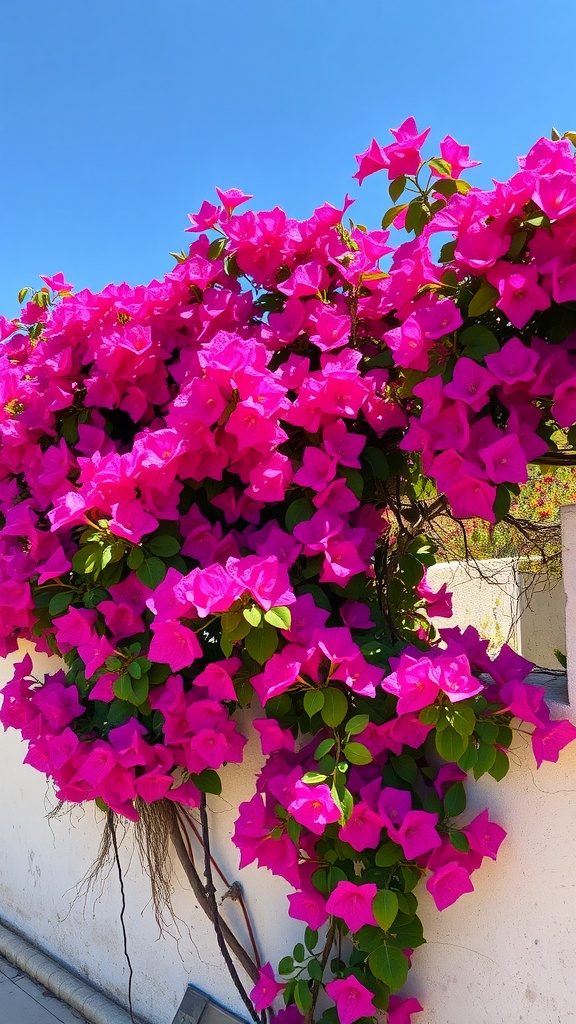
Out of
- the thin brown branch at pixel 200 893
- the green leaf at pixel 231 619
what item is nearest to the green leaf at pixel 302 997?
the thin brown branch at pixel 200 893

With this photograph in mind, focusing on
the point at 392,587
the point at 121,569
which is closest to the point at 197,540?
the point at 121,569

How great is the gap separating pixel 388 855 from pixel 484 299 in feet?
3.43

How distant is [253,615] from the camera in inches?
55.7

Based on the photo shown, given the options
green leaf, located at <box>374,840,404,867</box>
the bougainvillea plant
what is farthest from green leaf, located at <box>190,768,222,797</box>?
green leaf, located at <box>374,840,404,867</box>

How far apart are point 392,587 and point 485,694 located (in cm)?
49

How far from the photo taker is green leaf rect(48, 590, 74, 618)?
1.88 m

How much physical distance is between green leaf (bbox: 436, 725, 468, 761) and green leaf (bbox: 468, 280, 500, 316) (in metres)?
0.73

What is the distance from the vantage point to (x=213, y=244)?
193cm

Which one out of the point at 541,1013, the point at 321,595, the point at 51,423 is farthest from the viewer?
the point at 51,423

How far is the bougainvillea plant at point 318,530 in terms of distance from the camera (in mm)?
1398

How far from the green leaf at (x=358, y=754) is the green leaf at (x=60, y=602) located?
782mm

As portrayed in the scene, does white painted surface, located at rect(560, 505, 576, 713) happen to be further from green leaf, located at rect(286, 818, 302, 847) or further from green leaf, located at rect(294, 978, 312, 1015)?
green leaf, located at rect(294, 978, 312, 1015)

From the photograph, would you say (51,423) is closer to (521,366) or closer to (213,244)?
(213,244)

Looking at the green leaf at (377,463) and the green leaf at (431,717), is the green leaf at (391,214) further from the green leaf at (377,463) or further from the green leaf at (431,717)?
the green leaf at (431,717)
